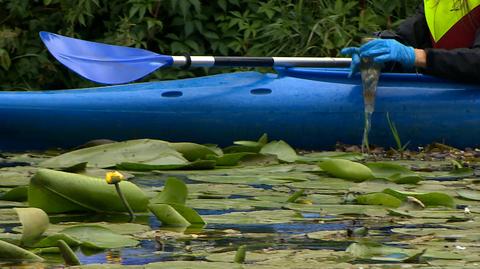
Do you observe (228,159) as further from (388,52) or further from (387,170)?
(388,52)

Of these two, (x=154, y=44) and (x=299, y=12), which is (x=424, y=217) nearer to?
(x=299, y=12)

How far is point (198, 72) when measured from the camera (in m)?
6.25

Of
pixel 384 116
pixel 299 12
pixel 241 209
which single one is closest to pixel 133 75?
pixel 384 116

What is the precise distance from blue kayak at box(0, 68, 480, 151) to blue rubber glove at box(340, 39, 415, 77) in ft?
0.34

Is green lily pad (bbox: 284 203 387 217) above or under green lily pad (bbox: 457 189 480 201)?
above

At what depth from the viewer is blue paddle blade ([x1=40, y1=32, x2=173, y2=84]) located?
Answer: 15.8 feet

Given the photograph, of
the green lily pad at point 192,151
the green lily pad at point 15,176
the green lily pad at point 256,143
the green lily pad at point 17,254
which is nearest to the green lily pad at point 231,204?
the green lily pad at point 15,176

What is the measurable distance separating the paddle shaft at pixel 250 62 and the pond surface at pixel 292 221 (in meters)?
0.84

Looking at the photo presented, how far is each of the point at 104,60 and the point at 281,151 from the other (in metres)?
0.97

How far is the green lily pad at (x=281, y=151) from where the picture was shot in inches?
163

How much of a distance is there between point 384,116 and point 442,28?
41 centimetres

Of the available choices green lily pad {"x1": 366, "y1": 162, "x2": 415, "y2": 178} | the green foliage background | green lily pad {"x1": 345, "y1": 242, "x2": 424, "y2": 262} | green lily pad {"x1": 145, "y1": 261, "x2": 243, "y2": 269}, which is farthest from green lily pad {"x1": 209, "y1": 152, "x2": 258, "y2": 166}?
the green foliage background

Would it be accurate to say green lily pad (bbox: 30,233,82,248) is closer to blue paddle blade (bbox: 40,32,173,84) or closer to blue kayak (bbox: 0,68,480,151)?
blue kayak (bbox: 0,68,480,151)

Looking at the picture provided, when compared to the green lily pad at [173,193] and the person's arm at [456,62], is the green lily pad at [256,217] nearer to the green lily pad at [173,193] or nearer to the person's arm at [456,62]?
the green lily pad at [173,193]
